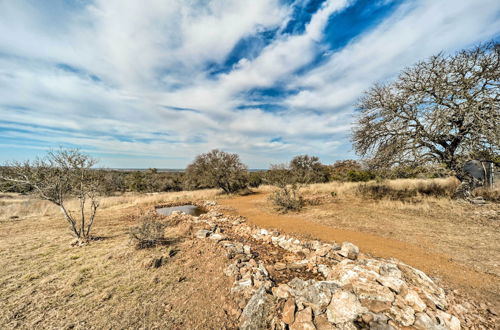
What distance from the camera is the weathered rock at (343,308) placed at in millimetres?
2633

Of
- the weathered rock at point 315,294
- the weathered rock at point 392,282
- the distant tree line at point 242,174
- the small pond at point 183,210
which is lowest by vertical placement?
the small pond at point 183,210

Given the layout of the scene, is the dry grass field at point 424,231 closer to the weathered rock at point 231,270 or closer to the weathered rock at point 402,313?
the weathered rock at point 402,313

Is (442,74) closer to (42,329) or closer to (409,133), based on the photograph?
(409,133)

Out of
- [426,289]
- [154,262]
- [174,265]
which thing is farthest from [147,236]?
[426,289]

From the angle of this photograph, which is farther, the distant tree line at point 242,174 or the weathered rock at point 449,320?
the distant tree line at point 242,174

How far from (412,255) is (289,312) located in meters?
4.46

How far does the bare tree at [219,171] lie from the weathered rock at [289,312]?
18199mm

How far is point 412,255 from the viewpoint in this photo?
16.6 feet

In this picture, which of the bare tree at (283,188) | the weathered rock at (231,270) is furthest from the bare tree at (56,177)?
the bare tree at (283,188)

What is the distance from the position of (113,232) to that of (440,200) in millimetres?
15853

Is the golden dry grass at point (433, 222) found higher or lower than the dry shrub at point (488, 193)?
lower

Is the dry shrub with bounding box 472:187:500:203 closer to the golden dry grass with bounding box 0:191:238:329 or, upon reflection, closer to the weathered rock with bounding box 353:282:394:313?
the weathered rock with bounding box 353:282:394:313

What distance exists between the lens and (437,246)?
5469 millimetres

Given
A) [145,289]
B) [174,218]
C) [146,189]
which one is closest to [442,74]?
[145,289]
